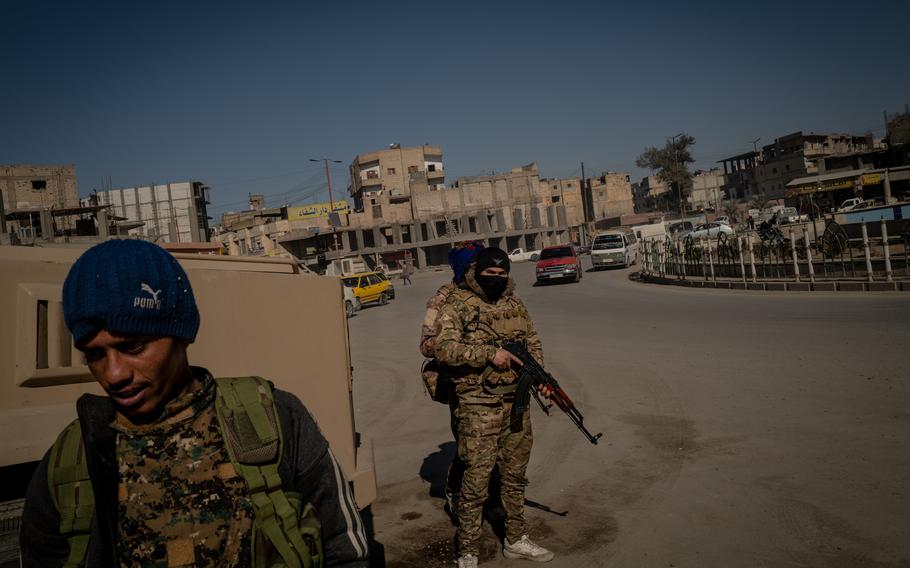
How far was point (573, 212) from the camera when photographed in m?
91.6

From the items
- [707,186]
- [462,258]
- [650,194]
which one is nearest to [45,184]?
[462,258]

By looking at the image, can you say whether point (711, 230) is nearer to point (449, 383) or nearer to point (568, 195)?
point (449, 383)

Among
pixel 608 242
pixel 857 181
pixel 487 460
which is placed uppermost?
pixel 857 181

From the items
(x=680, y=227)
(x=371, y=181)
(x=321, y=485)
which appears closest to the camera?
(x=321, y=485)

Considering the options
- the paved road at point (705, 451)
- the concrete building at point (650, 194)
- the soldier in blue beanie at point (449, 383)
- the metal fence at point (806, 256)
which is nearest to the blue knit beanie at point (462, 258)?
the soldier in blue beanie at point (449, 383)

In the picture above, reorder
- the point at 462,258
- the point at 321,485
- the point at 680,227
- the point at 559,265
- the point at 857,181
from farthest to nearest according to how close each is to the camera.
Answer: the point at 680,227 → the point at 857,181 → the point at 559,265 → the point at 462,258 → the point at 321,485

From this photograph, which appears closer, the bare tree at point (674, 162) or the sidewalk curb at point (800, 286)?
the sidewalk curb at point (800, 286)

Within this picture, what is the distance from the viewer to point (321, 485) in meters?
1.62

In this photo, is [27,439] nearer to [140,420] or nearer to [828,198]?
[140,420]

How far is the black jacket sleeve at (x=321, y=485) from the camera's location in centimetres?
160

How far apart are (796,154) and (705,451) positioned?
88.8 metres

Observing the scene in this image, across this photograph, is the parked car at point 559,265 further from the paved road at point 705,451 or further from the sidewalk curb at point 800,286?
the paved road at point 705,451

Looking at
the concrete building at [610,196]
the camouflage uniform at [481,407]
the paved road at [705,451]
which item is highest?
the concrete building at [610,196]

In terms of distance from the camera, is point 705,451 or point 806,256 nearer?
point 705,451
